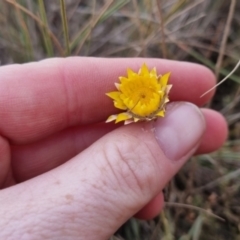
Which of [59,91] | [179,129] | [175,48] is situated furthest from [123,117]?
[175,48]

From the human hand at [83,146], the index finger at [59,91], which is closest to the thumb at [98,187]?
the human hand at [83,146]

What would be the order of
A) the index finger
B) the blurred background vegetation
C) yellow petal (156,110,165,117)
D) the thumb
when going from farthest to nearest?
the blurred background vegetation, the index finger, yellow petal (156,110,165,117), the thumb

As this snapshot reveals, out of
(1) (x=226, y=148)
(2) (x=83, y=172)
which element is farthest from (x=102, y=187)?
(1) (x=226, y=148)

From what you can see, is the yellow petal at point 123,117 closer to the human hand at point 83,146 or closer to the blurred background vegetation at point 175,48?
the human hand at point 83,146

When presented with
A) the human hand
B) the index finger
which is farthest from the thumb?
the index finger

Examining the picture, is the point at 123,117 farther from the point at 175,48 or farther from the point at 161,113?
the point at 175,48

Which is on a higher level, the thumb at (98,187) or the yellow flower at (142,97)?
the yellow flower at (142,97)

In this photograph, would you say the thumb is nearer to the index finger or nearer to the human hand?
the human hand
